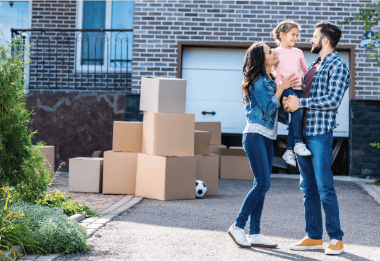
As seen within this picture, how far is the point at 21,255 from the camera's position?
3.14m

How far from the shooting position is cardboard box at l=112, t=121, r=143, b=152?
21.6 feet

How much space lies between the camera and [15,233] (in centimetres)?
325

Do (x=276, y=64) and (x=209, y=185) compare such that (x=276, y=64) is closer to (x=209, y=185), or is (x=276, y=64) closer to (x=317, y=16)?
(x=209, y=185)

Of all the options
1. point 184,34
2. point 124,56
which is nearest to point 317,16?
point 184,34

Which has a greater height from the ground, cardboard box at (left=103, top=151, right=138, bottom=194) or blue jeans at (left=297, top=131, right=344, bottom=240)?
blue jeans at (left=297, top=131, right=344, bottom=240)

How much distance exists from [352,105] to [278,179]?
2.15 m

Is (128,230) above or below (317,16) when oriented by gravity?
below

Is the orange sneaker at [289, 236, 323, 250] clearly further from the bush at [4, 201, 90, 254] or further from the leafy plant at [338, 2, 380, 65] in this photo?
the leafy plant at [338, 2, 380, 65]

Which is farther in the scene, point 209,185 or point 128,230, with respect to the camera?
point 209,185

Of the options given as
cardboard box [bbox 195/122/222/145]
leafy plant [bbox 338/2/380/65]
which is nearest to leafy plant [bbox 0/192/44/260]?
cardboard box [bbox 195/122/222/145]

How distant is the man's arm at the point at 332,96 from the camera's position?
3518mm

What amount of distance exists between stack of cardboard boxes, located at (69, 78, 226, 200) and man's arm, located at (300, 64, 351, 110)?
2.78 meters

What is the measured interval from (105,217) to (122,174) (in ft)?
5.99

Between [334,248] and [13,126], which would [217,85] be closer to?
[13,126]
